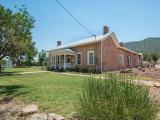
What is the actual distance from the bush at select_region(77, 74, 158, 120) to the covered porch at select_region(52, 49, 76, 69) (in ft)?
80.0

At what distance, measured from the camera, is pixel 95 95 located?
18.6ft

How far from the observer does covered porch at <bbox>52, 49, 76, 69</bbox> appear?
30217 millimetres

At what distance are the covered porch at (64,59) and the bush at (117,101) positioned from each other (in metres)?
24.4

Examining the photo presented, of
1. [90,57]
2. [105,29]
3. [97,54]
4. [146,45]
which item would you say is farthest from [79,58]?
[146,45]

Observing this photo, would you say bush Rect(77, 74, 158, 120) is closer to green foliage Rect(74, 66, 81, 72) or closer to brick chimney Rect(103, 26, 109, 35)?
green foliage Rect(74, 66, 81, 72)

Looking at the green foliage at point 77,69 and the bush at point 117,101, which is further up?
the green foliage at point 77,69

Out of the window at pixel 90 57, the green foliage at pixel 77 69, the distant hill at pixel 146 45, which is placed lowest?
the green foliage at pixel 77 69

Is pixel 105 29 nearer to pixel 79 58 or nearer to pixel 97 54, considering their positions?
pixel 97 54

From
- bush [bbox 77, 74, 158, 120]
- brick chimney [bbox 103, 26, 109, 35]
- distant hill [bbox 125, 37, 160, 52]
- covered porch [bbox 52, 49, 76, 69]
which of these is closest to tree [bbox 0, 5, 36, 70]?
covered porch [bbox 52, 49, 76, 69]

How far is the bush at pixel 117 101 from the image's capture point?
5.00 meters

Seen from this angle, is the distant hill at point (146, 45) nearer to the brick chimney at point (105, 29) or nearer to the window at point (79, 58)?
the brick chimney at point (105, 29)

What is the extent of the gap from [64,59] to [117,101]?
25.2 metres

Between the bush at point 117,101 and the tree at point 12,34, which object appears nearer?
the bush at point 117,101

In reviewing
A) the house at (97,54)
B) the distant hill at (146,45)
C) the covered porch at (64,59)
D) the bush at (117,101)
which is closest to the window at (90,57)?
the house at (97,54)
